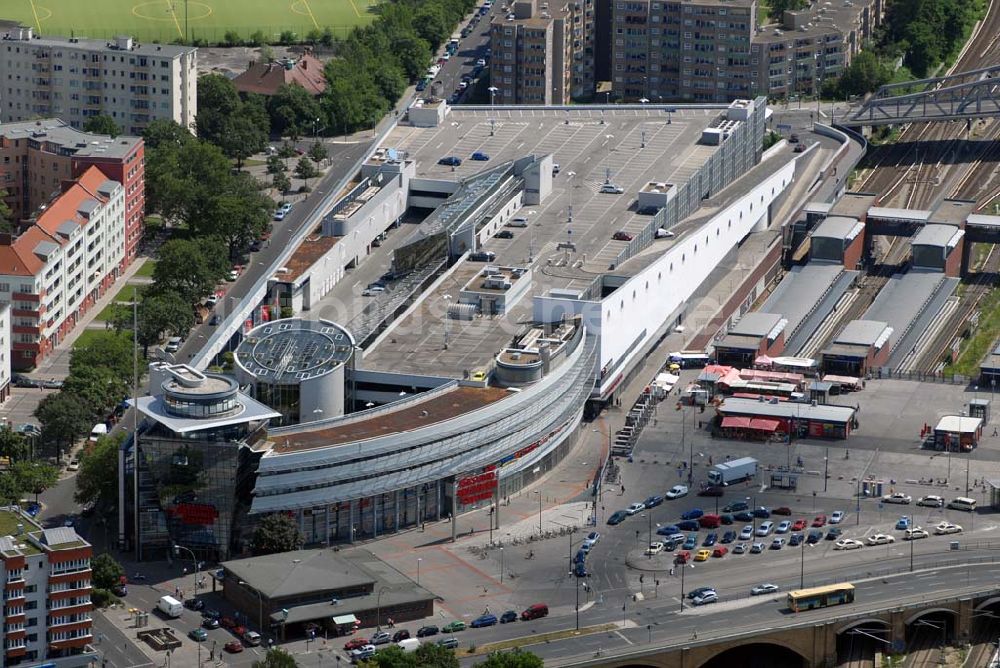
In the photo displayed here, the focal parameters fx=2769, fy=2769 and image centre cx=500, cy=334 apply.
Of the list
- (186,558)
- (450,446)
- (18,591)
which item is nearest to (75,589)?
(18,591)

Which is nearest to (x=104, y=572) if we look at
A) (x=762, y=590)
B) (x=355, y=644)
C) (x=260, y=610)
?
(x=260, y=610)

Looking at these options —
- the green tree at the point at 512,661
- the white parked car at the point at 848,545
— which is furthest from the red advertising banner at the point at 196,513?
the white parked car at the point at 848,545

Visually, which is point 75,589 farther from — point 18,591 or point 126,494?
point 126,494

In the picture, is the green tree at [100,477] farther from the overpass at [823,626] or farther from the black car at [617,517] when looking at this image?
the overpass at [823,626]

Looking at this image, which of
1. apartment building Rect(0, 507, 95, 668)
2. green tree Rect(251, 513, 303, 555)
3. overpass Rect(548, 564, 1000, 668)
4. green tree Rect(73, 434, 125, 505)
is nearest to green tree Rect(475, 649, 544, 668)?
overpass Rect(548, 564, 1000, 668)

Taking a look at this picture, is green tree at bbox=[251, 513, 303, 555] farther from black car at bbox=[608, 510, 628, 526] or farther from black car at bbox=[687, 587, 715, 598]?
black car at bbox=[687, 587, 715, 598]

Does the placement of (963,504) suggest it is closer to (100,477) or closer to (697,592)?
(697,592)
